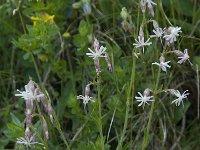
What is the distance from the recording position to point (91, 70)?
181 centimetres

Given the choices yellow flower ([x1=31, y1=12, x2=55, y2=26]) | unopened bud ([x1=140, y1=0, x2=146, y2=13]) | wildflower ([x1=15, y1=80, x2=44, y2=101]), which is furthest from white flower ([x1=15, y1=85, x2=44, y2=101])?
yellow flower ([x1=31, y1=12, x2=55, y2=26])

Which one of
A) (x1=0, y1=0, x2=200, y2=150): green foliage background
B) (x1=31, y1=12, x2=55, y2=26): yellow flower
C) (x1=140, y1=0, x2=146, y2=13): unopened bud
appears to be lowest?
(x1=0, y1=0, x2=200, y2=150): green foliage background

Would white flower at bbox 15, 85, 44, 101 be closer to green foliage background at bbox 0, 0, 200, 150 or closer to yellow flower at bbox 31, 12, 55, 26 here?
green foliage background at bbox 0, 0, 200, 150

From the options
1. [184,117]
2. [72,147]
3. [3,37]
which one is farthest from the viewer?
[3,37]

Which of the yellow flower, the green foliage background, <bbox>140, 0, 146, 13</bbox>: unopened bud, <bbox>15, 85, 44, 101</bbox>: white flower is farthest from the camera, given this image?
the yellow flower

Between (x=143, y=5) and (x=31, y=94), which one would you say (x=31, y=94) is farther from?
(x=143, y=5)

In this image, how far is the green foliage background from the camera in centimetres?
170

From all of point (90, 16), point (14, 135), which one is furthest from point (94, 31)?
point (14, 135)

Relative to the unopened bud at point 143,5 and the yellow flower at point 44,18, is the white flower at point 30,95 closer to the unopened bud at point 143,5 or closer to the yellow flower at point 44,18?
the unopened bud at point 143,5

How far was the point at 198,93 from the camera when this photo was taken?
5.81ft

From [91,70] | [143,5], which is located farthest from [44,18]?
[143,5]

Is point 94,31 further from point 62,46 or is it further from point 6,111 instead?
point 6,111

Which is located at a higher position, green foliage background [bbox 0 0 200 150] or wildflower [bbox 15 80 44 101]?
wildflower [bbox 15 80 44 101]

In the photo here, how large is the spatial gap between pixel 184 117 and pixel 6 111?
0.62 metres
